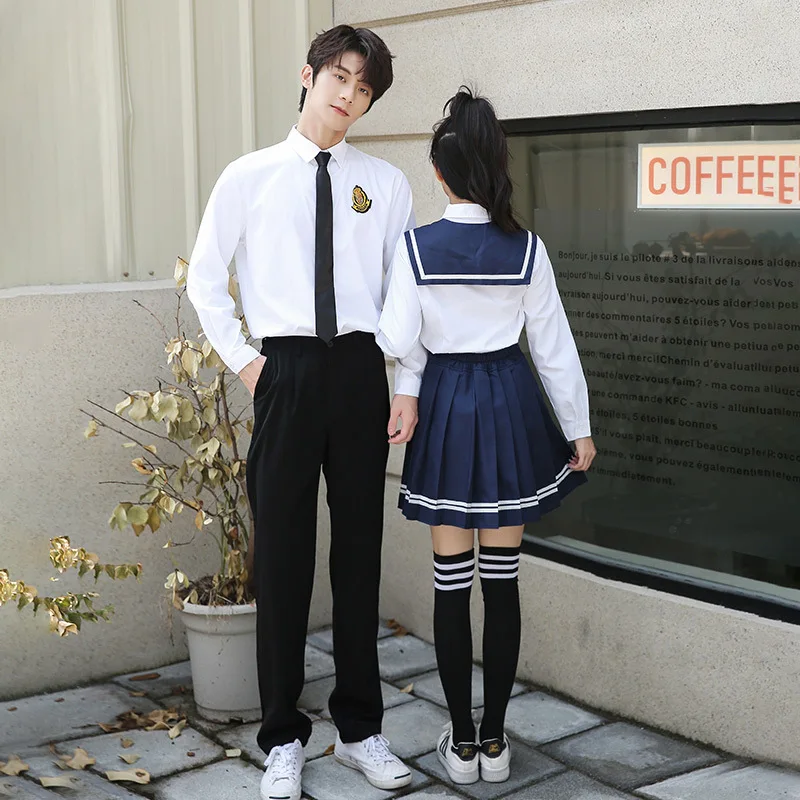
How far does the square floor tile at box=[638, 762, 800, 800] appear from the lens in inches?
139

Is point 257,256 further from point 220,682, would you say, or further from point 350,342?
point 220,682

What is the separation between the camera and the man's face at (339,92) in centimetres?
334

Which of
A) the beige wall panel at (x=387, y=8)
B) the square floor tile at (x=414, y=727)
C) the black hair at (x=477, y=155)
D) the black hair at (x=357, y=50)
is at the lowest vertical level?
the square floor tile at (x=414, y=727)

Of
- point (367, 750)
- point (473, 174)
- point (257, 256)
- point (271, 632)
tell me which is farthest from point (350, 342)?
point (367, 750)

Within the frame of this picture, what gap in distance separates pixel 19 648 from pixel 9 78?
196cm

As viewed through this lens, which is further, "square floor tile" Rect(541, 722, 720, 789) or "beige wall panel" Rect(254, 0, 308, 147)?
"beige wall panel" Rect(254, 0, 308, 147)

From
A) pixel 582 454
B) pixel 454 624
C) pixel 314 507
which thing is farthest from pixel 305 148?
pixel 454 624

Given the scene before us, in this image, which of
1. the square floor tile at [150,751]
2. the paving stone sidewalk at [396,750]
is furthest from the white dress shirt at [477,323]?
the square floor tile at [150,751]

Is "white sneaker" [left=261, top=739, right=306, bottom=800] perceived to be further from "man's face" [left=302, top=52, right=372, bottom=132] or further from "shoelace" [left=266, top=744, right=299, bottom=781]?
"man's face" [left=302, top=52, right=372, bottom=132]

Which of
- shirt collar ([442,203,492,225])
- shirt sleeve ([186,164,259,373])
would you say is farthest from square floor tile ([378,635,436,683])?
shirt collar ([442,203,492,225])

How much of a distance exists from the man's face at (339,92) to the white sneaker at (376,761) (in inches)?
71.9

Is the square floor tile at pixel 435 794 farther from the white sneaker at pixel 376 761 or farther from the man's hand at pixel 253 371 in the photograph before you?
the man's hand at pixel 253 371

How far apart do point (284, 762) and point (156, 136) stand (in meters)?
2.29

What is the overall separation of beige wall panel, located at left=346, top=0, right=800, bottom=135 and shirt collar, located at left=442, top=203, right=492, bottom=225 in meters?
0.84
